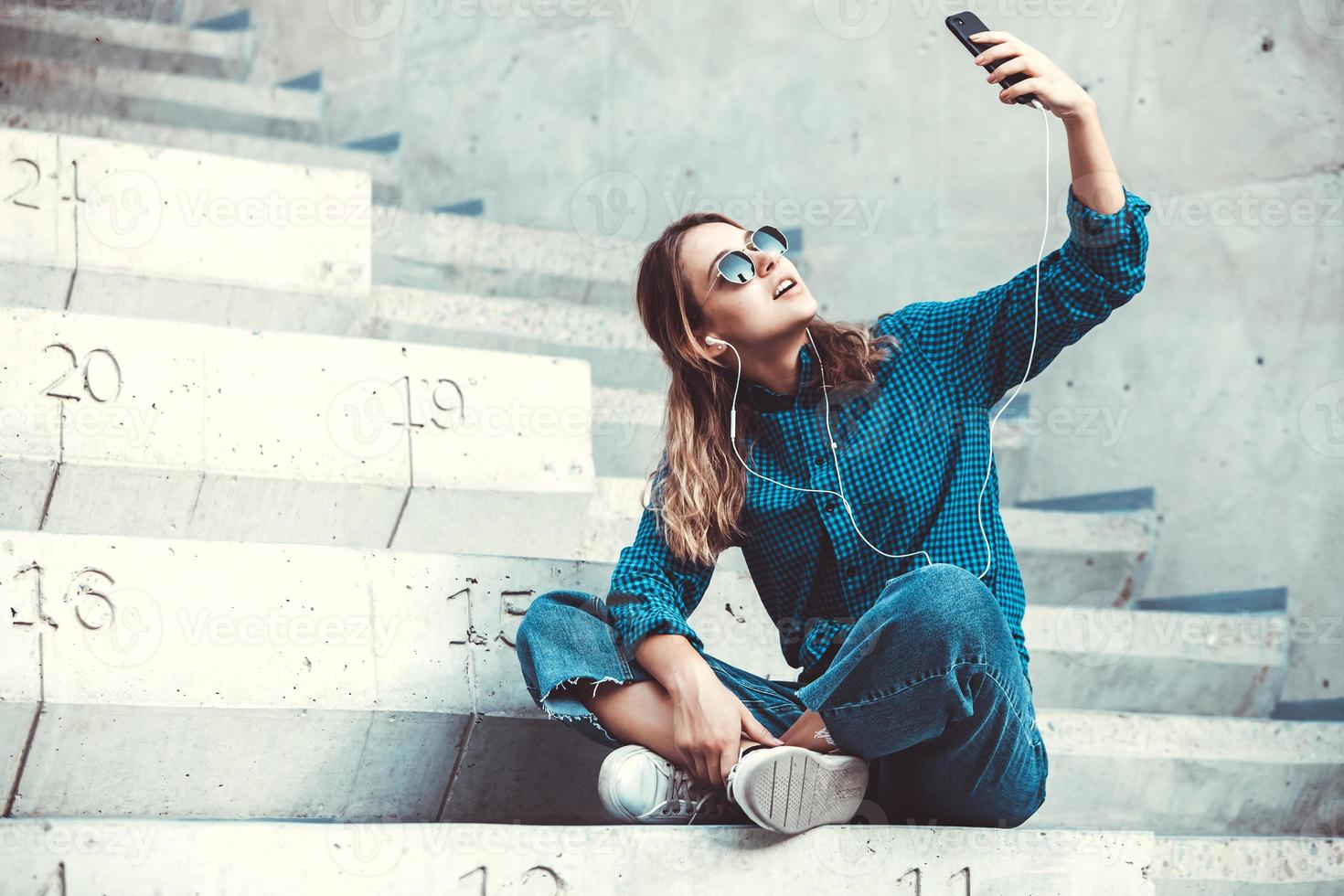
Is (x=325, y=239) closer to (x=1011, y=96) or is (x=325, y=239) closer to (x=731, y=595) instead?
(x=731, y=595)

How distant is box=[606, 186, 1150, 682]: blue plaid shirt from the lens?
1.78m

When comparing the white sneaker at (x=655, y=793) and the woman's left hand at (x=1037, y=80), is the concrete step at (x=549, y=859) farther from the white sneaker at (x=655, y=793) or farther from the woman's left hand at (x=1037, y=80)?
the woman's left hand at (x=1037, y=80)

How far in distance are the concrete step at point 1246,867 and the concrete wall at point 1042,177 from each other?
0.79m

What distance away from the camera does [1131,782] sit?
2291mm

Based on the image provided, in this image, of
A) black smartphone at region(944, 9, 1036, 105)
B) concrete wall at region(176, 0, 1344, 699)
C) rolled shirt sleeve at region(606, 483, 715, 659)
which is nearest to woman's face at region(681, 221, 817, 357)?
rolled shirt sleeve at region(606, 483, 715, 659)

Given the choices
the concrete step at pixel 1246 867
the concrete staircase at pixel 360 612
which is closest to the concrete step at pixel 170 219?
the concrete staircase at pixel 360 612

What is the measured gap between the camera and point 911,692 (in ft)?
5.01

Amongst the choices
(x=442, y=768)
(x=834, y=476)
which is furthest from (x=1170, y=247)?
(x=442, y=768)

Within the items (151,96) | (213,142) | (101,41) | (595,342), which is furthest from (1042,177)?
(101,41)

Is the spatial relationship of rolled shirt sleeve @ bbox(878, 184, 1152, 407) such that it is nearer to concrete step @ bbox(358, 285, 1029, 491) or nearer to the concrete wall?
concrete step @ bbox(358, 285, 1029, 491)

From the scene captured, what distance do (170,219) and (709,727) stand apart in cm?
161

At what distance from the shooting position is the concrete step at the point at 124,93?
15.4 ft

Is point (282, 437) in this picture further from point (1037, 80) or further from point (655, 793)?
point (1037, 80)

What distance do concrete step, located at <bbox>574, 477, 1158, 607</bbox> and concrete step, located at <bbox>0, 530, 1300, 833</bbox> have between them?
110 centimetres
